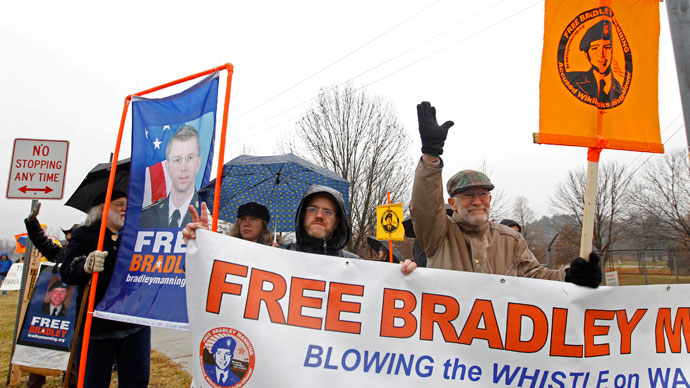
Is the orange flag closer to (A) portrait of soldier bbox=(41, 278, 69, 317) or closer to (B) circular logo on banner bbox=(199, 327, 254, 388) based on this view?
(B) circular logo on banner bbox=(199, 327, 254, 388)

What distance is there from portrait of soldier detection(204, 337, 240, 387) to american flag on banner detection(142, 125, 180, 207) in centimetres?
134

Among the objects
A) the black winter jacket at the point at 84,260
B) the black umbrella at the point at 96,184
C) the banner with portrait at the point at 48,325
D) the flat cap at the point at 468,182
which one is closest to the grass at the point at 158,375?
the banner with portrait at the point at 48,325

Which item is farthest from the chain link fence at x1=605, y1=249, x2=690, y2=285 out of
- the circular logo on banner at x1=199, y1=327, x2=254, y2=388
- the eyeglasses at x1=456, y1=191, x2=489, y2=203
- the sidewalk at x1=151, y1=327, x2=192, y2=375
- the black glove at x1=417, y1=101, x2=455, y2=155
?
the circular logo on banner at x1=199, y1=327, x2=254, y2=388

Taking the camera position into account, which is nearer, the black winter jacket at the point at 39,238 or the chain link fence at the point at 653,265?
the black winter jacket at the point at 39,238

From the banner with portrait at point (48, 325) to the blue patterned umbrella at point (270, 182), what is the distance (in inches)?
75.6

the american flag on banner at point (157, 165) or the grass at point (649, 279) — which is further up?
the american flag on banner at point (157, 165)

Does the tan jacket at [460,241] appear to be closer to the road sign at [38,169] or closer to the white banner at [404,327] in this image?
the white banner at [404,327]

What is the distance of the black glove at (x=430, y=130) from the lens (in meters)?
2.28

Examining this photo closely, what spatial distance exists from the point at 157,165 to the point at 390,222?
6074mm

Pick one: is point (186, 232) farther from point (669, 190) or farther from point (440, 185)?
point (669, 190)

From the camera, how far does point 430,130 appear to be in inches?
90.0

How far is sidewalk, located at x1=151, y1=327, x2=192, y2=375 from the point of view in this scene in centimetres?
596

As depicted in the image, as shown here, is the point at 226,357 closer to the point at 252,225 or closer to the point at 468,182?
the point at 468,182

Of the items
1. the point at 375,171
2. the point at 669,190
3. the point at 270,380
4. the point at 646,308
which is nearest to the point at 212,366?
the point at 270,380
